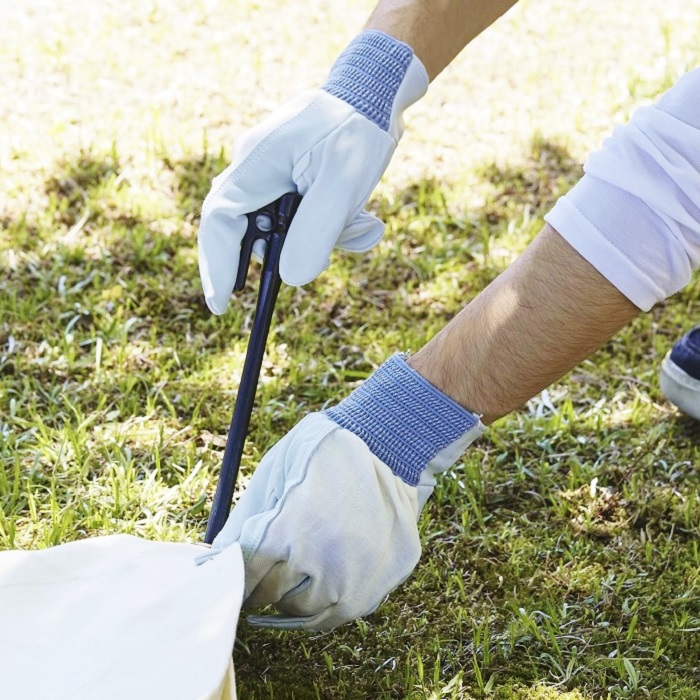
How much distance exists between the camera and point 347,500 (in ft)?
4.47

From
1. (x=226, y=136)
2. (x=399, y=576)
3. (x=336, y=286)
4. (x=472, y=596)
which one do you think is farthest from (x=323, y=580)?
(x=226, y=136)

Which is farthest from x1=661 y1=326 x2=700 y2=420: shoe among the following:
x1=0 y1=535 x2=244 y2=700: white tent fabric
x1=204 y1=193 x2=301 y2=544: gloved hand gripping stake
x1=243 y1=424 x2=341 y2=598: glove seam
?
x1=0 y1=535 x2=244 y2=700: white tent fabric

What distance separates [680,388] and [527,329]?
2.96ft

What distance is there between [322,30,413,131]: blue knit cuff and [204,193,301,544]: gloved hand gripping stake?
21 centimetres

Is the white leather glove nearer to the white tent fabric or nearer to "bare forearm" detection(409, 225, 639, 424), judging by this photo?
"bare forearm" detection(409, 225, 639, 424)

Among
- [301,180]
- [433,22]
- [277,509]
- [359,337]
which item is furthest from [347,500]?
[359,337]

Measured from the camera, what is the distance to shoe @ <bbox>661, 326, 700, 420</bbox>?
6.94 ft

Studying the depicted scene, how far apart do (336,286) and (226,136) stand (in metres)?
0.83

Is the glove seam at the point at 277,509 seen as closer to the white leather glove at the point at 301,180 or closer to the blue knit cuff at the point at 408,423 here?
the blue knit cuff at the point at 408,423

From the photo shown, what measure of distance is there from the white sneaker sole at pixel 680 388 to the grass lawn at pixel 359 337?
0.23 ft

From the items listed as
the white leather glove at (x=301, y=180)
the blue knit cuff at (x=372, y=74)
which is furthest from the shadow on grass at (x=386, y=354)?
the blue knit cuff at (x=372, y=74)

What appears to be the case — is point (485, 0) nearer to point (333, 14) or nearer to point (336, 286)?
point (336, 286)

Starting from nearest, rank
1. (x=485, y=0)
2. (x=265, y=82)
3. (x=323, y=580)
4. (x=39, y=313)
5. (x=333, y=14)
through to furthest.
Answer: (x=323, y=580) < (x=485, y=0) < (x=39, y=313) < (x=265, y=82) < (x=333, y=14)

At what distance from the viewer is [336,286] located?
2.62 meters
